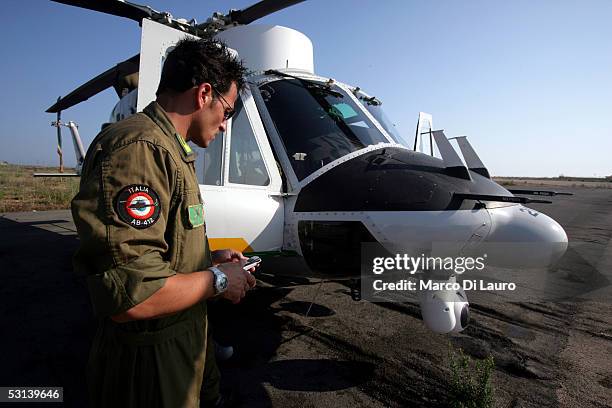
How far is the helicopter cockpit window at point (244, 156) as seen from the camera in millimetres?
3432

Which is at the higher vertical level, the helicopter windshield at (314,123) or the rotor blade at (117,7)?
the rotor blade at (117,7)

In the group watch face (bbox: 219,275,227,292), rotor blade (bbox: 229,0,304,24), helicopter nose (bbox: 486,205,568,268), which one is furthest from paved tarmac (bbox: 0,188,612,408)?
rotor blade (bbox: 229,0,304,24)

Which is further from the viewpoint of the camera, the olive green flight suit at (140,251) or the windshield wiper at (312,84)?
the windshield wiper at (312,84)

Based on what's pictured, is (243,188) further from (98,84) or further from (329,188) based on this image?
(98,84)

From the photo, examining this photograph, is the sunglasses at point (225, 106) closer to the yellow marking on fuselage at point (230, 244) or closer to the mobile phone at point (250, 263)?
the mobile phone at point (250, 263)

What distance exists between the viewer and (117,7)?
4.21 metres

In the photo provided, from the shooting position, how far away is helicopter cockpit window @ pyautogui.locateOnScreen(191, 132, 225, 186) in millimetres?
3441

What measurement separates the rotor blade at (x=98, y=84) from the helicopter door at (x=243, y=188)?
3261mm

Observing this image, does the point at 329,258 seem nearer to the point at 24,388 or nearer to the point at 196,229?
the point at 196,229

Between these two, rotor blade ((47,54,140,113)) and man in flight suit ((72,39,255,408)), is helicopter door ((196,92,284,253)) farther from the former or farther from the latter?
rotor blade ((47,54,140,113))

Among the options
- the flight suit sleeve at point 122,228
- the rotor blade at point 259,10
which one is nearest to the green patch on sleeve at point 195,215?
the flight suit sleeve at point 122,228

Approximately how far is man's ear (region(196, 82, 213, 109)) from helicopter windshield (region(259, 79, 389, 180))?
74.4 inches

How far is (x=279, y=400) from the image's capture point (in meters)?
2.98

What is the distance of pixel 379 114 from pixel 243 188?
2.11 m
